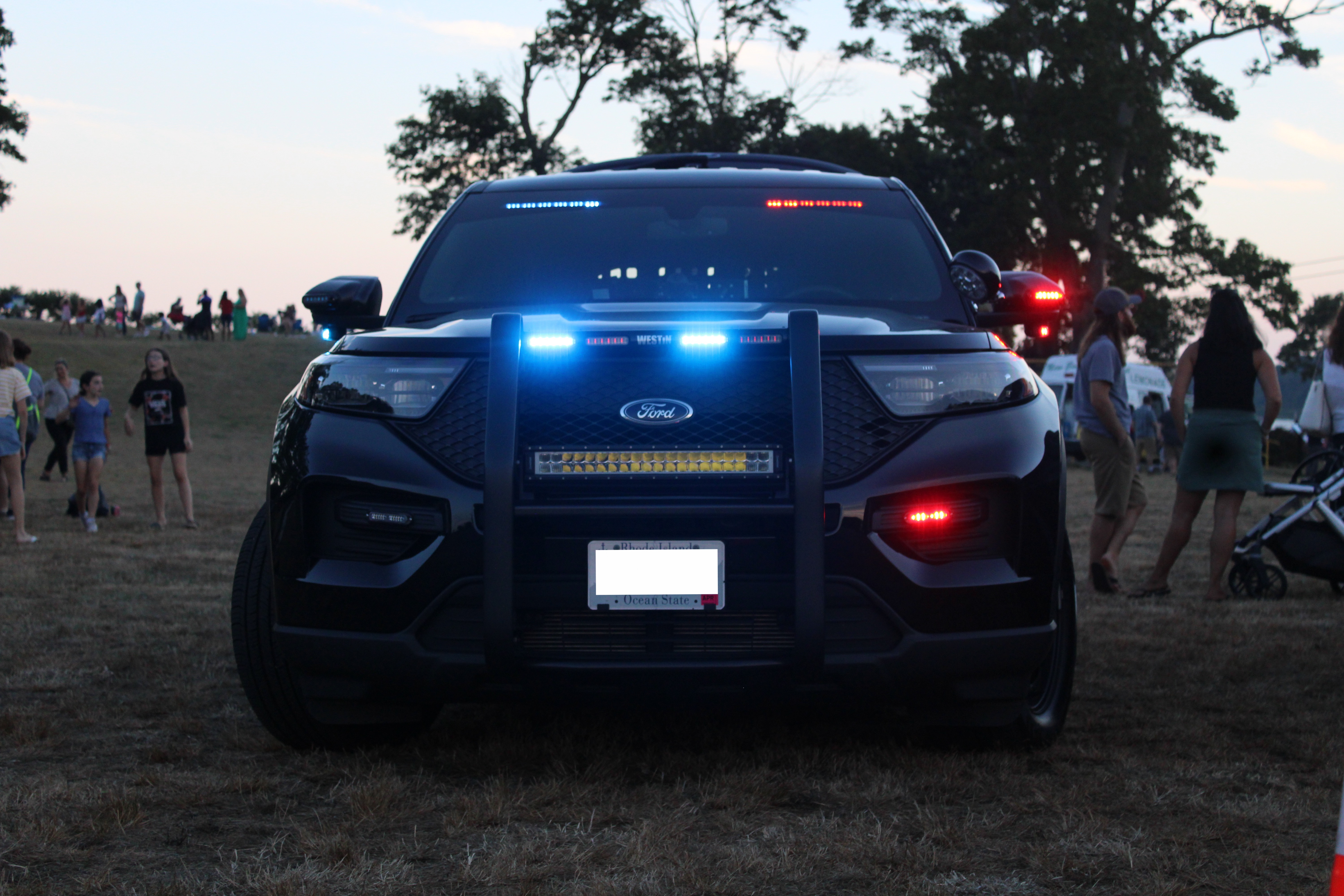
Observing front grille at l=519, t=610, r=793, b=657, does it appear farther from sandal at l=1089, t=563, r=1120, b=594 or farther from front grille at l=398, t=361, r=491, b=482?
sandal at l=1089, t=563, r=1120, b=594

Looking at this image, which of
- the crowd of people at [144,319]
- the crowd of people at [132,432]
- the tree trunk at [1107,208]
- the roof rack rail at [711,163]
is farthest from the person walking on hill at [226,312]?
the roof rack rail at [711,163]

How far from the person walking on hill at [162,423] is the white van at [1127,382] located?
→ 22.8m

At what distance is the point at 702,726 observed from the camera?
4645 mm

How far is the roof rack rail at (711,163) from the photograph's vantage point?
581 cm

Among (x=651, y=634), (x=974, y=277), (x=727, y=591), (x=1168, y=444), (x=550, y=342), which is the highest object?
(x=974, y=277)

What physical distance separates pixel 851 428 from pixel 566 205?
1.77 m

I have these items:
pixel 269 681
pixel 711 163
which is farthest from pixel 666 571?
pixel 711 163

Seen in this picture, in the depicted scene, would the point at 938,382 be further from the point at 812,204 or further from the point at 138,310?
the point at 138,310

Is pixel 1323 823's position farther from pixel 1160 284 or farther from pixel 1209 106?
pixel 1160 284

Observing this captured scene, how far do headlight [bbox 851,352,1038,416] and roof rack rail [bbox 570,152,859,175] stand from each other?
205 cm

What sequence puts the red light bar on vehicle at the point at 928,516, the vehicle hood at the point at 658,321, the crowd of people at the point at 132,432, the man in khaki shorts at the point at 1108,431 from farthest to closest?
the crowd of people at the point at 132,432 < the man in khaki shorts at the point at 1108,431 < the vehicle hood at the point at 658,321 < the red light bar on vehicle at the point at 928,516

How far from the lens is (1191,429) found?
8352mm

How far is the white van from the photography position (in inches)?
1288

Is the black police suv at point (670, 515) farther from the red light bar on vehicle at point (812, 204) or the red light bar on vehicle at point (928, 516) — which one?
the red light bar on vehicle at point (812, 204)
